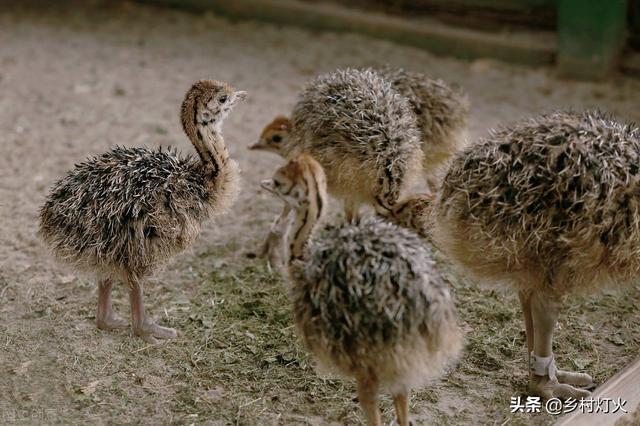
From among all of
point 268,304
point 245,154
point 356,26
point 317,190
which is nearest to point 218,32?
point 356,26

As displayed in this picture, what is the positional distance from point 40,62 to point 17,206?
2.81 m

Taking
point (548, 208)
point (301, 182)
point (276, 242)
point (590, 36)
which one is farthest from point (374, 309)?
point (590, 36)

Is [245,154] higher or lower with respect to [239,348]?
higher

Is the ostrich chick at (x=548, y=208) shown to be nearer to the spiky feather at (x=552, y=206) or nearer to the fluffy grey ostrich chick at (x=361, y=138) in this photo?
the spiky feather at (x=552, y=206)

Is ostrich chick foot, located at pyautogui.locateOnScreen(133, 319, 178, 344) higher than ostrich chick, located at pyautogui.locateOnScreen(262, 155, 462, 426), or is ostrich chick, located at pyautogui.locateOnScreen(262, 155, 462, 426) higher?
ostrich chick, located at pyautogui.locateOnScreen(262, 155, 462, 426)

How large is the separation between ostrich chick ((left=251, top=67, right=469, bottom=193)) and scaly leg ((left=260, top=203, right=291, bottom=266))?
1.24 feet

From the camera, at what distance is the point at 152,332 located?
4527mm

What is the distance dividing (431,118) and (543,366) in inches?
70.9

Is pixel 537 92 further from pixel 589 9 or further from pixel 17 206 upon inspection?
pixel 17 206

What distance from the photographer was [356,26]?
28.6ft

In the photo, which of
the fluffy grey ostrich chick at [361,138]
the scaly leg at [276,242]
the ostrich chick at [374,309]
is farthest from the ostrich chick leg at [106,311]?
the ostrich chick at [374,309]

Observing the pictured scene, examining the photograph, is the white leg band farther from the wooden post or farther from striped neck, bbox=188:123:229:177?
the wooden post

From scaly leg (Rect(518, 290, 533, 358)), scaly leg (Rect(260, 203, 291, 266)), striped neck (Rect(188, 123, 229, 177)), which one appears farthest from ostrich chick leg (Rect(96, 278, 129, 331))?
scaly leg (Rect(518, 290, 533, 358))

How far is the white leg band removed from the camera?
403 cm
